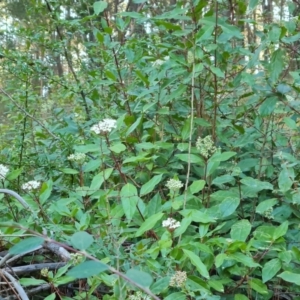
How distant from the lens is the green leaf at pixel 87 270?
513 millimetres

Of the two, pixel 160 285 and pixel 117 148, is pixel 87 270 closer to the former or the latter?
pixel 160 285

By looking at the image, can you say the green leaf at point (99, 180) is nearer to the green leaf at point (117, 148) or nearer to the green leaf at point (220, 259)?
the green leaf at point (117, 148)

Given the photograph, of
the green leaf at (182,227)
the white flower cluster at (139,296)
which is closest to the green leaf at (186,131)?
the green leaf at (182,227)

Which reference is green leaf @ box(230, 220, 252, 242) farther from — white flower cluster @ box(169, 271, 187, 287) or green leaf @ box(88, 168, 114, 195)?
green leaf @ box(88, 168, 114, 195)

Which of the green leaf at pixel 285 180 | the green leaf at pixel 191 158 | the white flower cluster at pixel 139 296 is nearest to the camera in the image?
the white flower cluster at pixel 139 296

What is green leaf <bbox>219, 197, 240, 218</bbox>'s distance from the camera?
3.99 feet

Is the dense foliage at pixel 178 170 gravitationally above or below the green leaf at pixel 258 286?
above

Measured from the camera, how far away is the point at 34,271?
4.14 feet

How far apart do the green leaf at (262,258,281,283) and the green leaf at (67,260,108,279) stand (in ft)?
2.08

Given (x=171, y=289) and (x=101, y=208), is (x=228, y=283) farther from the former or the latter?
(x=101, y=208)

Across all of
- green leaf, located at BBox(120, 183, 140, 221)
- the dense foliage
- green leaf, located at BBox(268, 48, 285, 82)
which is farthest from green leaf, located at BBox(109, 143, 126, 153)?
green leaf, located at BBox(268, 48, 285, 82)

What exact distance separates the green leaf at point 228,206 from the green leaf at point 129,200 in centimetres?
26

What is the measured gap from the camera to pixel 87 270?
20.4 inches

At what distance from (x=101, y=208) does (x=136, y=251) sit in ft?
0.77
